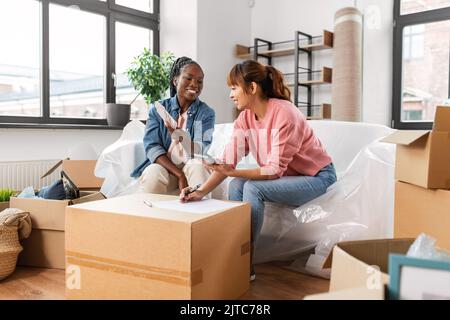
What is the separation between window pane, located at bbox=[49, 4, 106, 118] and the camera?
3.17 m

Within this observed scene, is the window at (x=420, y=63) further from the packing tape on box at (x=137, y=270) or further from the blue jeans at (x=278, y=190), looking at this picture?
the packing tape on box at (x=137, y=270)

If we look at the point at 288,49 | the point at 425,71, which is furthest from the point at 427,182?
the point at 288,49

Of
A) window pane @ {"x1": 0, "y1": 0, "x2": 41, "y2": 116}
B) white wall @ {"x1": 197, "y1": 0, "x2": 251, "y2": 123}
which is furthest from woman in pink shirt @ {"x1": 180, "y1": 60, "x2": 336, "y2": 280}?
white wall @ {"x1": 197, "y1": 0, "x2": 251, "y2": 123}

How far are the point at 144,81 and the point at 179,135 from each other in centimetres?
133

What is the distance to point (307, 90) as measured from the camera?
3.88m

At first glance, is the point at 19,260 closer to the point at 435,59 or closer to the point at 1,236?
the point at 1,236

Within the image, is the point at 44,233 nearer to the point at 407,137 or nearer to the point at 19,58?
the point at 407,137

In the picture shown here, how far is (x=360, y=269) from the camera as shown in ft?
2.86

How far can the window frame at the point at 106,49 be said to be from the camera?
9.71 ft

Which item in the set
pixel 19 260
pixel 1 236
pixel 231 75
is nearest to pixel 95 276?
pixel 1 236

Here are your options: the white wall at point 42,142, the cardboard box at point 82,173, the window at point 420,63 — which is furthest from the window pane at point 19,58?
the window at point 420,63

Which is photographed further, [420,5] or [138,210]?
[420,5]

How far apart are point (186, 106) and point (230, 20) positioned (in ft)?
7.38

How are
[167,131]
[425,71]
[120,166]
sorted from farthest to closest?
1. [425,71]
2. [120,166]
3. [167,131]
